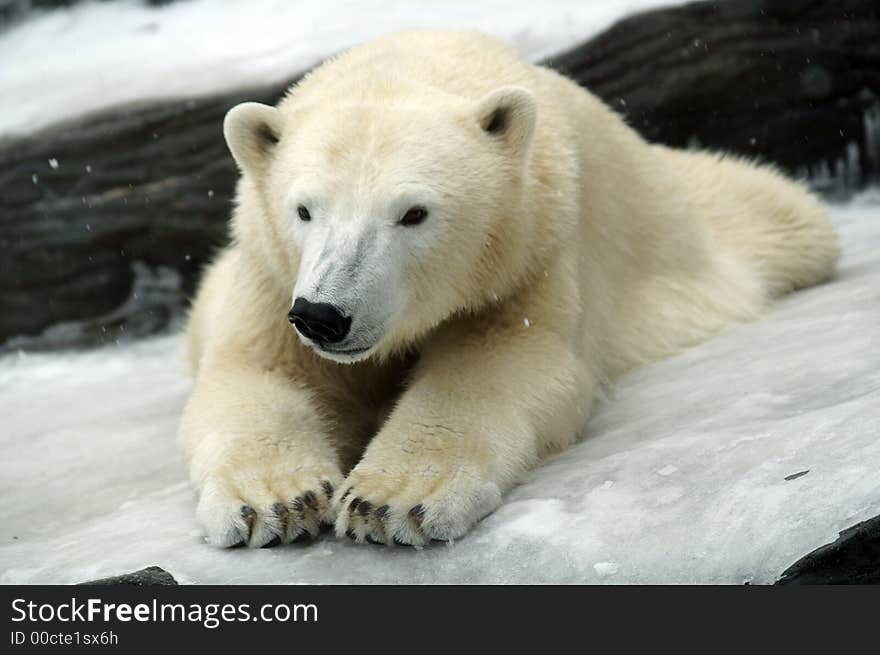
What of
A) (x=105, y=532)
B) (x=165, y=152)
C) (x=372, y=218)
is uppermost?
(x=372, y=218)

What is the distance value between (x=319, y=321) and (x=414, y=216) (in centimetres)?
57

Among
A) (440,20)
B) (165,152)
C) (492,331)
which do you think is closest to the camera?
(492,331)

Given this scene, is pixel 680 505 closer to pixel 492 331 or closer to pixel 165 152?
pixel 492 331

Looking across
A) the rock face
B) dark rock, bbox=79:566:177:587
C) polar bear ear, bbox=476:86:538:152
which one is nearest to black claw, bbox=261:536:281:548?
dark rock, bbox=79:566:177:587

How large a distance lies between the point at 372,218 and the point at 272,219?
611mm

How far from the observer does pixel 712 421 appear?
12.6ft

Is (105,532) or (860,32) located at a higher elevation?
(860,32)

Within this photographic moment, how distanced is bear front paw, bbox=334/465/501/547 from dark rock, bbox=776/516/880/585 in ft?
3.01

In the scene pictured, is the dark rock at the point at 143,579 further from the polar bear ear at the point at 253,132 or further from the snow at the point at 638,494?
the polar bear ear at the point at 253,132

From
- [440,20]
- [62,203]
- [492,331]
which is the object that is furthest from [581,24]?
[492,331]

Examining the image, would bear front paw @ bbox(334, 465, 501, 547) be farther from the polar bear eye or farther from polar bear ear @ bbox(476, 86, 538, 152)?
polar bear ear @ bbox(476, 86, 538, 152)

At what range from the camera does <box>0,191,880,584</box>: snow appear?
3125mm

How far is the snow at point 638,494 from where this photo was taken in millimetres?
3125
